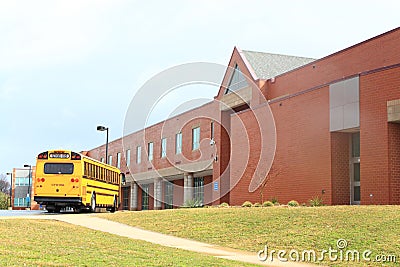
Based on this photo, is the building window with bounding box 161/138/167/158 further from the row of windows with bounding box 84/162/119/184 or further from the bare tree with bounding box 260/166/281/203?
the bare tree with bounding box 260/166/281/203

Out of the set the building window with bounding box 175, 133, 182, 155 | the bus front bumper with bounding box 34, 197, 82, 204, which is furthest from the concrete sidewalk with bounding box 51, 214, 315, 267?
the building window with bounding box 175, 133, 182, 155

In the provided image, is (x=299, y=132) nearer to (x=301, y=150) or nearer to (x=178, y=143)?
(x=301, y=150)

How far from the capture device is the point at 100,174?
3528cm

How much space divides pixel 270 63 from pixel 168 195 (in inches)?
760

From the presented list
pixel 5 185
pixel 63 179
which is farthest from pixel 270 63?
pixel 5 185

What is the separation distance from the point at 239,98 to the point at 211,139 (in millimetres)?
5277

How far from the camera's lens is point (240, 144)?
39.8m

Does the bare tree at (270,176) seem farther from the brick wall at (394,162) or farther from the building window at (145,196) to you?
the building window at (145,196)

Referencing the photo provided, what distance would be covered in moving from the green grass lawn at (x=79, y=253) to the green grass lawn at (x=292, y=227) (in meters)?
3.87

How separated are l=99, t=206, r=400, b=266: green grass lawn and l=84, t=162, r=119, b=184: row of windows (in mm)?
8638

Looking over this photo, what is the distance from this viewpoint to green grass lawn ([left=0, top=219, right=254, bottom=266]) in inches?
428

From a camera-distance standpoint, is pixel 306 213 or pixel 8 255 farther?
pixel 306 213

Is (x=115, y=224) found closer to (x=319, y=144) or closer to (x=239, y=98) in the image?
(x=319, y=144)

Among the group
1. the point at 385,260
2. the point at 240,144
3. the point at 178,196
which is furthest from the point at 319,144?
the point at 178,196
